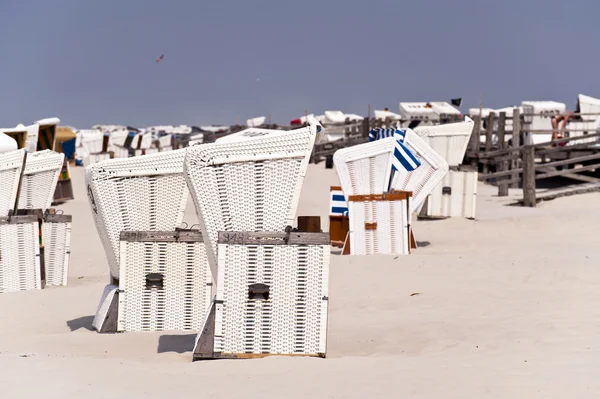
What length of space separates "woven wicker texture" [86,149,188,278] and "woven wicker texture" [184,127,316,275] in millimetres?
1416

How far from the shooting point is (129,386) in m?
5.11

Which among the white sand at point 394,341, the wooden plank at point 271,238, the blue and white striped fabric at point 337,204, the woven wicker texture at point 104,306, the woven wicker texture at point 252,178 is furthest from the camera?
the blue and white striped fabric at point 337,204

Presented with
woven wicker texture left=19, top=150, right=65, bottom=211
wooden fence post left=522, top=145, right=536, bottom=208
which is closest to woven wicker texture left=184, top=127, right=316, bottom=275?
woven wicker texture left=19, top=150, right=65, bottom=211

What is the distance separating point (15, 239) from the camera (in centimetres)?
997

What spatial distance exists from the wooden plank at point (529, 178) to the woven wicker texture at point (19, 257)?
11.3m

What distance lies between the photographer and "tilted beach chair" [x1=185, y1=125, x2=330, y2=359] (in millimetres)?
5961

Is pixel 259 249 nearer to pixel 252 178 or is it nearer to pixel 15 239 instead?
pixel 252 178

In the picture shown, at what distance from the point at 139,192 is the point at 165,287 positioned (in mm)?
747

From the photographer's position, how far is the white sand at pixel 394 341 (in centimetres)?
509

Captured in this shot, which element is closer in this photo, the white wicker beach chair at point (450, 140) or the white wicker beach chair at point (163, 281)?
the white wicker beach chair at point (163, 281)

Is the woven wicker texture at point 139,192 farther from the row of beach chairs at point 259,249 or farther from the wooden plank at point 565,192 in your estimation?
the wooden plank at point 565,192

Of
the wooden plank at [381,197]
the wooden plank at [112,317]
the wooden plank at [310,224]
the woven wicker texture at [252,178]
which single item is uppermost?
the woven wicker texture at [252,178]

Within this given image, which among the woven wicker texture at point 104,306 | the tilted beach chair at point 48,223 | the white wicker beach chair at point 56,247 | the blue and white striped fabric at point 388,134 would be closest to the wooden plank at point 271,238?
the woven wicker texture at point 104,306

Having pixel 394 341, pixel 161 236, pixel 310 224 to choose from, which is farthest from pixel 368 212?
pixel 310 224
